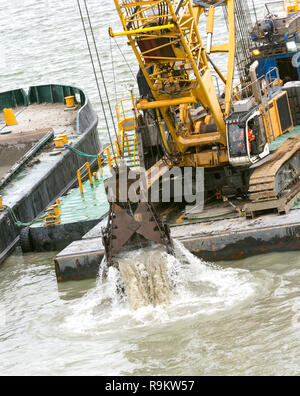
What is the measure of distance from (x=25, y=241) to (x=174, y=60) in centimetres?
632

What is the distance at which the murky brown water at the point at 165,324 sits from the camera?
46.4 feet

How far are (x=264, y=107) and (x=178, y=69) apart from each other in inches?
88.8

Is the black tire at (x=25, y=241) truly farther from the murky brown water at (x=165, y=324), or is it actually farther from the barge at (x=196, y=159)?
the murky brown water at (x=165, y=324)

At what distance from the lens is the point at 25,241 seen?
22281 mm

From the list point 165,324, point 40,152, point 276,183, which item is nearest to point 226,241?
point 276,183

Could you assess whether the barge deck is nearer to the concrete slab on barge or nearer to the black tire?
the black tire

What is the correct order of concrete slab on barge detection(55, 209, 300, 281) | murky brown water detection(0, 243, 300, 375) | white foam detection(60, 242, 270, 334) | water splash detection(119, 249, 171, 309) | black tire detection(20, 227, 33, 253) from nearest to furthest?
murky brown water detection(0, 243, 300, 375) < white foam detection(60, 242, 270, 334) < water splash detection(119, 249, 171, 309) < concrete slab on barge detection(55, 209, 300, 281) < black tire detection(20, 227, 33, 253)

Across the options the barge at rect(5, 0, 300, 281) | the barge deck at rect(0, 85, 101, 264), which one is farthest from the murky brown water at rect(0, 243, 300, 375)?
the barge deck at rect(0, 85, 101, 264)

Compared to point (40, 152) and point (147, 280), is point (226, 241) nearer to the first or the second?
point (147, 280)

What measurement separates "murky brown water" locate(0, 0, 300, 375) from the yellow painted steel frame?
3.58 m

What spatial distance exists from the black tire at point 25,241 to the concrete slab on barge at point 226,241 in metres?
3.03

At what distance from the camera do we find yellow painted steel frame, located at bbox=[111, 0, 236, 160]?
18.6 m

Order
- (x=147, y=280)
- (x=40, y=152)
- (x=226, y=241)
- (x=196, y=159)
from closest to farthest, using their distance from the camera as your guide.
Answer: (x=147, y=280), (x=226, y=241), (x=196, y=159), (x=40, y=152)

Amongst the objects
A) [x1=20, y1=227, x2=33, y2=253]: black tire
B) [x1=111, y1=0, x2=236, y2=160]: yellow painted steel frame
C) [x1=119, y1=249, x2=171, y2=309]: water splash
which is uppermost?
[x1=111, y1=0, x2=236, y2=160]: yellow painted steel frame
